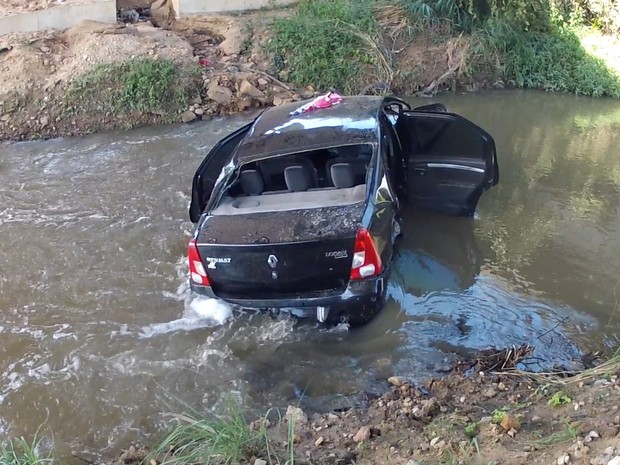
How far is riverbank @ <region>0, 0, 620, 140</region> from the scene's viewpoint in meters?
10.5

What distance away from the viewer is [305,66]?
1171 centimetres

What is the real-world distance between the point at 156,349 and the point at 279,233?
149 cm

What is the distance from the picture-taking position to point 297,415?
177 inches

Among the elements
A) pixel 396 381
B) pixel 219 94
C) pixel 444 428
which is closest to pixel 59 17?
pixel 219 94

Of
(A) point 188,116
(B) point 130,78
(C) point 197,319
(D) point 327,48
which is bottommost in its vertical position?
(C) point 197,319

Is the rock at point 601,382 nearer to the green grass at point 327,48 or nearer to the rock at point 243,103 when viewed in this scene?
the rock at point 243,103

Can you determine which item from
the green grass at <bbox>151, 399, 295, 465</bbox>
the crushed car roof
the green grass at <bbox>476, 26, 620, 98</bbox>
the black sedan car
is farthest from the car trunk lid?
the green grass at <bbox>476, 26, 620, 98</bbox>

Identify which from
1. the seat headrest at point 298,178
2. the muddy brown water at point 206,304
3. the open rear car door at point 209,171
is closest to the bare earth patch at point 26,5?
the muddy brown water at point 206,304

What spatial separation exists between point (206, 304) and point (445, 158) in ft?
9.40

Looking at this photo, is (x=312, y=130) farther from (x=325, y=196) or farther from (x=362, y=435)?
(x=362, y=435)

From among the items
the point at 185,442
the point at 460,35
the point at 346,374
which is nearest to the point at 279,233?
the point at 346,374

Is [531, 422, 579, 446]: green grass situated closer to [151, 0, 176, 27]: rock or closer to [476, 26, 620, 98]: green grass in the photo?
[476, 26, 620, 98]: green grass

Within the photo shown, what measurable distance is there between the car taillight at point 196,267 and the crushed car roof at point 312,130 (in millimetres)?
1020

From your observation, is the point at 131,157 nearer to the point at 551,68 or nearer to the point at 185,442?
the point at 185,442
